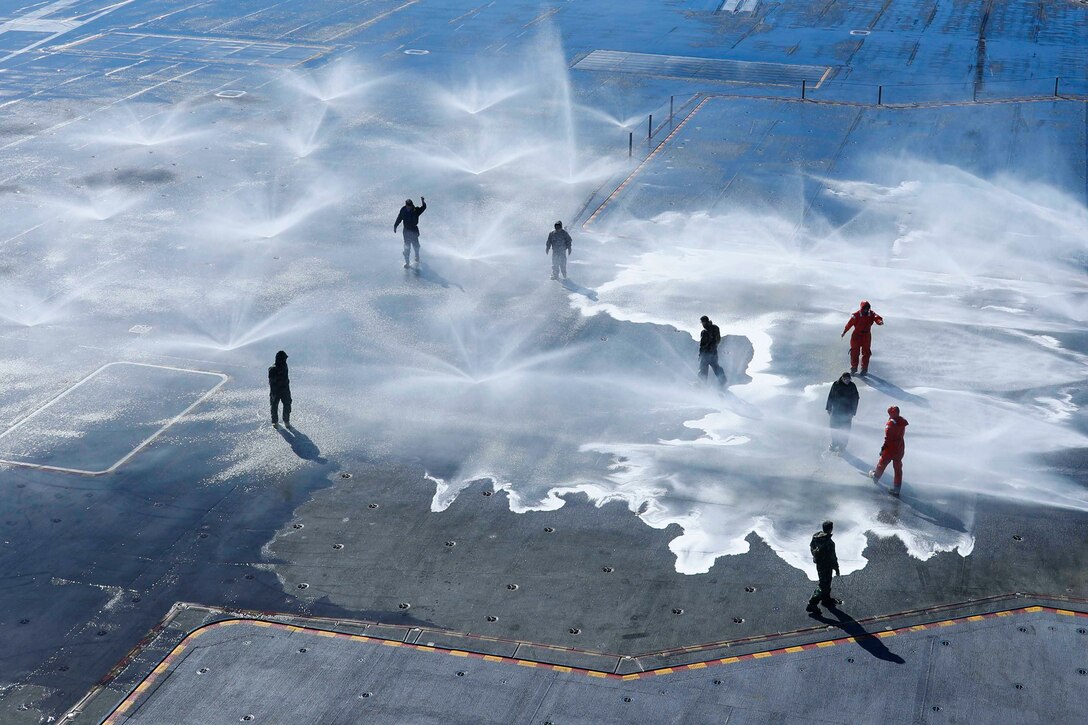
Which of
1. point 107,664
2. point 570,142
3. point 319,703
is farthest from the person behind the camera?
point 570,142

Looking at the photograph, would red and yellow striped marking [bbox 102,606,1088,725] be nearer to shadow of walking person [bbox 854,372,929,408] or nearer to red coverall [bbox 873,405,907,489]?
red coverall [bbox 873,405,907,489]

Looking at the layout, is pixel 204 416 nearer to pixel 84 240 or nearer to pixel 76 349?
pixel 76 349

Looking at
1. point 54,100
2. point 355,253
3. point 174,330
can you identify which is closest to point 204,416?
point 174,330

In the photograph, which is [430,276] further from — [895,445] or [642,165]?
[895,445]

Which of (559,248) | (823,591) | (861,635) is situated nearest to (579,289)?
(559,248)

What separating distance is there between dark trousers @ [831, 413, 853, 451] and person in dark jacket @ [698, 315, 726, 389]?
271 cm

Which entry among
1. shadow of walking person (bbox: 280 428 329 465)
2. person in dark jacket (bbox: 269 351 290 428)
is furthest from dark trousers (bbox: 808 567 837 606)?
person in dark jacket (bbox: 269 351 290 428)

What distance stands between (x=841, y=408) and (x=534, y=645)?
7.30m

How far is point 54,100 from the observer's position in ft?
132

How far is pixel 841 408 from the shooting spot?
18609 mm

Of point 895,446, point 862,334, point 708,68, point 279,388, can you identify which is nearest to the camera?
point 895,446

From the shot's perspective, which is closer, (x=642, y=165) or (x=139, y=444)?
(x=139, y=444)

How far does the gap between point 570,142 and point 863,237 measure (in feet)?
36.1

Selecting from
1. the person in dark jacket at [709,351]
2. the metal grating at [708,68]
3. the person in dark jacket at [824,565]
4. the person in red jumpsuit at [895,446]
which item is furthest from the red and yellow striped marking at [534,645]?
the metal grating at [708,68]
